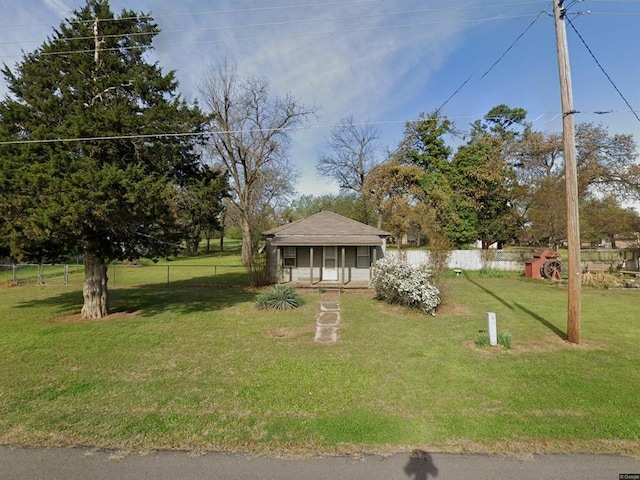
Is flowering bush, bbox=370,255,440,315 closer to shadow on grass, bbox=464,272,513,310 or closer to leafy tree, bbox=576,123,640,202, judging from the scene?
shadow on grass, bbox=464,272,513,310

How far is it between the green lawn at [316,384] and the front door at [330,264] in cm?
696

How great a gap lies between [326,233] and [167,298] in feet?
27.1

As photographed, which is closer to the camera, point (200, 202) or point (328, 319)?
point (200, 202)

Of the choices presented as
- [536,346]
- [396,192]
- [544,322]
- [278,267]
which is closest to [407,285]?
[544,322]

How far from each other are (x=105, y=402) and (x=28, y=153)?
6.54 meters

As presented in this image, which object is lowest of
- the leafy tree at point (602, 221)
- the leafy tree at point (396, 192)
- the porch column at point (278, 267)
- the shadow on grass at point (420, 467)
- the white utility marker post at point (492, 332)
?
the shadow on grass at point (420, 467)

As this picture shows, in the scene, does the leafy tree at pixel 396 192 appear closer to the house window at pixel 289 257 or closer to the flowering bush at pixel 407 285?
the house window at pixel 289 257

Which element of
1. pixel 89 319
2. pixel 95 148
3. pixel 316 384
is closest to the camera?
pixel 316 384

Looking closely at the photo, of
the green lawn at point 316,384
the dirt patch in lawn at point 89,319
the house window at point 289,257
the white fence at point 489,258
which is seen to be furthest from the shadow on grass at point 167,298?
the white fence at point 489,258

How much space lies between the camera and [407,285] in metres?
10.3

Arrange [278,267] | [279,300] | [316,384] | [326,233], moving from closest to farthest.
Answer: [316,384], [279,300], [278,267], [326,233]

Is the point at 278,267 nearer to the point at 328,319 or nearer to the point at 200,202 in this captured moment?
the point at 328,319

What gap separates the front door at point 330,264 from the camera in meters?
16.8

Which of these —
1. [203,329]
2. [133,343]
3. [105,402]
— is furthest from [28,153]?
[105,402]
